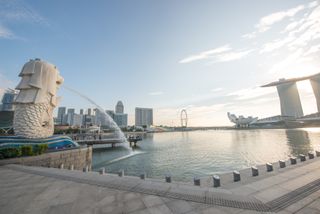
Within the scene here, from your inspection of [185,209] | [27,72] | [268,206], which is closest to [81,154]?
[27,72]

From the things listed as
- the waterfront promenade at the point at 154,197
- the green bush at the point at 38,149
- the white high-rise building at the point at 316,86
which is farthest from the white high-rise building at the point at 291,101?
the green bush at the point at 38,149

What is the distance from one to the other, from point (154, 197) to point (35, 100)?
24883mm

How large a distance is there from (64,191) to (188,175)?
14.0 m

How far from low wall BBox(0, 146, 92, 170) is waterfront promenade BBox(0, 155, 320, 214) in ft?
27.2

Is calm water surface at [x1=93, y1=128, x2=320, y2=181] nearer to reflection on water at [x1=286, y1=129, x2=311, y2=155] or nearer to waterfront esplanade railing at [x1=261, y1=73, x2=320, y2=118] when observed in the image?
reflection on water at [x1=286, y1=129, x2=311, y2=155]

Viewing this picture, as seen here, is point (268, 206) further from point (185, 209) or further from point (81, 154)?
point (81, 154)

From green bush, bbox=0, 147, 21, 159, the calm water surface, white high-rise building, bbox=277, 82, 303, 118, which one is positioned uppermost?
white high-rise building, bbox=277, 82, 303, 118

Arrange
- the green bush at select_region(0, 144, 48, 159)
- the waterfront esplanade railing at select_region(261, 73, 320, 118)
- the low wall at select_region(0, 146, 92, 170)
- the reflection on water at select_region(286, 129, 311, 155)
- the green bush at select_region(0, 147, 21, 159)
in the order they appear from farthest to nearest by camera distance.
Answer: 1. the waterfront esplanade railing at select_region(261, 73, 320, 118)
2. the reflection on water at select_region(286, 129, 311, 155)
3. the low wall at select_region(0, 146, 92, 170)
4. the green bush at select_region(0, 144, 48, 159)
5. the green bush at select_region(0, 147, 21, 159)

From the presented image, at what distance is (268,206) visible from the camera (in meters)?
5.06

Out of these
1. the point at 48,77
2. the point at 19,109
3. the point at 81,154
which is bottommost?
the point at 81,154

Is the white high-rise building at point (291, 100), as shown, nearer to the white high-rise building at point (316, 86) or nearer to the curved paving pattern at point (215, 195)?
the white high-rise building at point (316, 86)

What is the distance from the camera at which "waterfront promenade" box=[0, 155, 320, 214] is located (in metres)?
4.99

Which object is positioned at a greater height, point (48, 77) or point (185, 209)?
point (48, 77)

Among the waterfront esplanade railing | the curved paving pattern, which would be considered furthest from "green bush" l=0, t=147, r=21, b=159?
the waterfront esplanade railing
